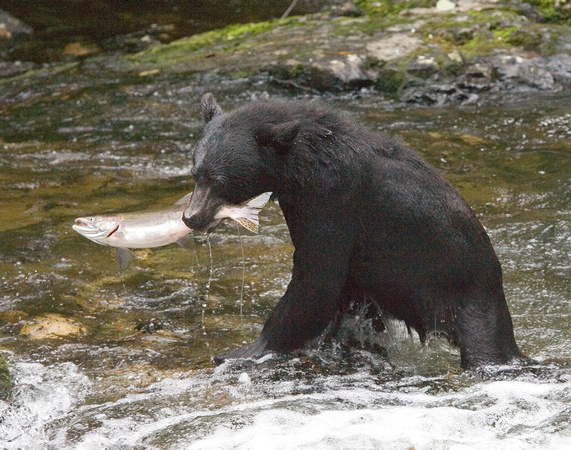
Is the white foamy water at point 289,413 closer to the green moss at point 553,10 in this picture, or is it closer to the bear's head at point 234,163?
the bear's head at point 234,163

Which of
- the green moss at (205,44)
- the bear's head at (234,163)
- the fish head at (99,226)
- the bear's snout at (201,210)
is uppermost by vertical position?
the green moss at (205,44)

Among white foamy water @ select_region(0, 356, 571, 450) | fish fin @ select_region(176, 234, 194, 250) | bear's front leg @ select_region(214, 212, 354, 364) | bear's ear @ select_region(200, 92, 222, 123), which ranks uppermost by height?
bear's ear @ select_region(200, 92, 222, 123)

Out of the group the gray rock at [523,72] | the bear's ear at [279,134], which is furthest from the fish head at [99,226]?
the gray rock at [523,72]

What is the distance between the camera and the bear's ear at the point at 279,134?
4.92m

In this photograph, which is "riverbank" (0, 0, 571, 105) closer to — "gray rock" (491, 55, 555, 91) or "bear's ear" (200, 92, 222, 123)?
"gray rock" (491, 55, 555, 91)

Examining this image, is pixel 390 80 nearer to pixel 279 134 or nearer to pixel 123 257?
pixel 123 257

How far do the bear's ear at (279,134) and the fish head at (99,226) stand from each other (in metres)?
1.08

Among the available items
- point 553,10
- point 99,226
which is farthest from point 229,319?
point 553,10

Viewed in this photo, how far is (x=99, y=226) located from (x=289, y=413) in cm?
164

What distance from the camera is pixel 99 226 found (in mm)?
5457

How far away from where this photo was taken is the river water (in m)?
4.75

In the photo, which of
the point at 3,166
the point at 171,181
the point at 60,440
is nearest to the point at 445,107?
the point at 171,181

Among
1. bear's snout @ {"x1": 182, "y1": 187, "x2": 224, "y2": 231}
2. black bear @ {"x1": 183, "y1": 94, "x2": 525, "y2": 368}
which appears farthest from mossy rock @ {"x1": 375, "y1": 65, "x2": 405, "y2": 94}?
bear's snout @ {"x1": 182, "y1": 187, "x2": 224, "y2": 231}

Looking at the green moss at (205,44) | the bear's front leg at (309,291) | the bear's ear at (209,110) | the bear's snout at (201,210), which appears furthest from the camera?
the green moss at (205,44)
